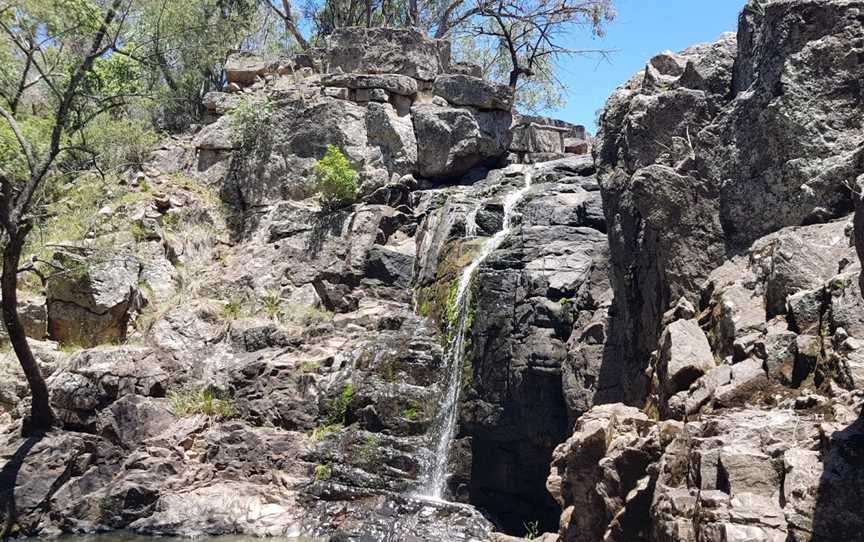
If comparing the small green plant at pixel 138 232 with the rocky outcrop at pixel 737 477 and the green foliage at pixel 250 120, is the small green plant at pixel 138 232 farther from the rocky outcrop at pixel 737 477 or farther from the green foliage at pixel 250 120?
the rocky outcrop at pixel 737 477

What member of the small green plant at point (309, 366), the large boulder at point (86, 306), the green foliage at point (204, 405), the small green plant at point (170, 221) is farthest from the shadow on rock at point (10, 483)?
the small green plant at point (170, 221)

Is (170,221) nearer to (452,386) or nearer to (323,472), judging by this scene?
(323,472)

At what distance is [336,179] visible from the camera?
19484 millimetres

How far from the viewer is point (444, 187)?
2089 centimetres

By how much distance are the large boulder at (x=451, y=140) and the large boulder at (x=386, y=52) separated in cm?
166

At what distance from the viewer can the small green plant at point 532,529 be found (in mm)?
11234

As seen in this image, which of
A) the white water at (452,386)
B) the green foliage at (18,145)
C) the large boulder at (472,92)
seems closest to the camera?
the white water at (452,386)

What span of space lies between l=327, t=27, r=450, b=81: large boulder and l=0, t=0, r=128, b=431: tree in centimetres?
814

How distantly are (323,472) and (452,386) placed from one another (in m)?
2.65

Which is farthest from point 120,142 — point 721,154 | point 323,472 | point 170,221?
point 721,154

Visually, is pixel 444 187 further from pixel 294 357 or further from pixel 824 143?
pixel 824 143

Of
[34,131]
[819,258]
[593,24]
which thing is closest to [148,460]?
[34,131]

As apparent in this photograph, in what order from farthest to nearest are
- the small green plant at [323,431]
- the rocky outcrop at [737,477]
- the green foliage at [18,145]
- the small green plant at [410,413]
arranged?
1. the green foliage at [18,145]
2. the small green plant at [323,431]
3. the small green plant at [410,413]
4. the rocky outcrop at [737,477]

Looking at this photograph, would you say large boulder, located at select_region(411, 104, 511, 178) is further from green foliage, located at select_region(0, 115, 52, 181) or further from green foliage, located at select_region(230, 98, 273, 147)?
green foliage, located at select_region(0, 115, 52, 181)
